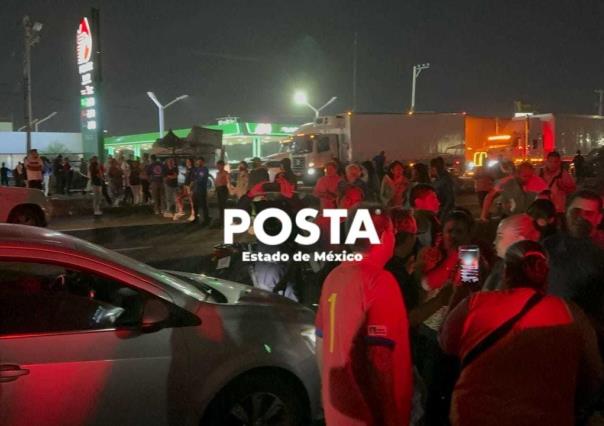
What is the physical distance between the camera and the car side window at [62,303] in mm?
3447

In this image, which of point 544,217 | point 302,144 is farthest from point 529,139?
point 544,217

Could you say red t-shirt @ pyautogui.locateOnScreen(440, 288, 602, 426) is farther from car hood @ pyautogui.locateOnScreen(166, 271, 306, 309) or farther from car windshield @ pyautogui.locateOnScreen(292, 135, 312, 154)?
car windshield @ pyautogui.locateOnScreen(292, 135, 312, 154)

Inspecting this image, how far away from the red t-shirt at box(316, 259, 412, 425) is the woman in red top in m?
0.26

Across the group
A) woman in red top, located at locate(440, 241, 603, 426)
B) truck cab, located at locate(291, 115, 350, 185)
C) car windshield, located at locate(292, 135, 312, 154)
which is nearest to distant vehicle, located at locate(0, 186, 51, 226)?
woman in red top, located at locate(440, 241, 603, 426)

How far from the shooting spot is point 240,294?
14.6ft

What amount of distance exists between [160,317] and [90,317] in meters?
0.41

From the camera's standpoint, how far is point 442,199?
347 inches

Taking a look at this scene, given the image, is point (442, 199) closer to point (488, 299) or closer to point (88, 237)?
point (488, 299)

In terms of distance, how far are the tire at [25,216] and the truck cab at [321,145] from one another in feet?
47.8

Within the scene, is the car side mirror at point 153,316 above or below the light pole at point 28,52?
below

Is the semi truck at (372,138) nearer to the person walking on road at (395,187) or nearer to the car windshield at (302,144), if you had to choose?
the car windshield at (302,144)

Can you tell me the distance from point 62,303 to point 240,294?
3.87 ft

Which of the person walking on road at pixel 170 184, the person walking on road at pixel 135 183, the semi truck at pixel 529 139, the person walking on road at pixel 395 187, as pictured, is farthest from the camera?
the semi truck at pixel 529 139

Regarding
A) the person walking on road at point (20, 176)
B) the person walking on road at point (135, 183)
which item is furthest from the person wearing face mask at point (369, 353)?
the person walking on road at point (20, 176)
